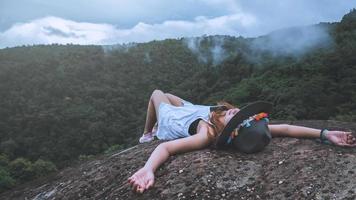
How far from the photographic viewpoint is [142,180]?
3.94 meters

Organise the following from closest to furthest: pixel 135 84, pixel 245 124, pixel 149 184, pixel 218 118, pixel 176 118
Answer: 1. pixel 149 184
2. pixel 245 124
3. pixel 218 118
4. pixel 176 118
5. pixel 135 84

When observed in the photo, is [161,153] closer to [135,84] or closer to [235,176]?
[235,176]

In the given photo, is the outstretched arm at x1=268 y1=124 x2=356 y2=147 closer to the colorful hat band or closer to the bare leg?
the colorful hat band

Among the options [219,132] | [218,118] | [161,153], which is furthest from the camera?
[218,118]

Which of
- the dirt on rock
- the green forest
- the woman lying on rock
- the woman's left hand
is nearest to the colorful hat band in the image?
the woman lying on rock

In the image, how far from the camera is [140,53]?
130625 mm

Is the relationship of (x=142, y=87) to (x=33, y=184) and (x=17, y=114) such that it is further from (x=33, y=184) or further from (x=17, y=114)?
(x=33, y=184)

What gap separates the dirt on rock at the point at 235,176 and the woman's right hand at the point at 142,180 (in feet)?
0.23

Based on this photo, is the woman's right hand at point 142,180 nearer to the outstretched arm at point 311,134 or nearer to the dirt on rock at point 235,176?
the dirt on rock at point 235,176

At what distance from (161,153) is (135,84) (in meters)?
109

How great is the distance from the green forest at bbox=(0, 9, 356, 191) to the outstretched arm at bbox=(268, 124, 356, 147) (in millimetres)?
25582

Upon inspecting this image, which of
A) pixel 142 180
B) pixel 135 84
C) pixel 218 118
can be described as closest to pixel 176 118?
pixel 218 118

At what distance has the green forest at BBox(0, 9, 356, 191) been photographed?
49.0m

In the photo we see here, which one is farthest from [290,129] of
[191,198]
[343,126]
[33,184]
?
[33,184]
